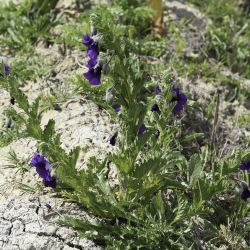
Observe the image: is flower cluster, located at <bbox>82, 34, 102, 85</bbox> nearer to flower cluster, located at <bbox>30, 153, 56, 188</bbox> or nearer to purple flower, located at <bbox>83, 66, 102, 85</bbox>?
purple flower, located at <bbox>83, 66, 102, 85</bbox>

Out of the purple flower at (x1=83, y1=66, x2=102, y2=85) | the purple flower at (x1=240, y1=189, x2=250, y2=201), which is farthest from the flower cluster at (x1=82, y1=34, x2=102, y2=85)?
the purple flower at (x1=240, y1=189, x2=250, y2=201)

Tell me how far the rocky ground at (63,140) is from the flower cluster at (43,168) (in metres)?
0.17

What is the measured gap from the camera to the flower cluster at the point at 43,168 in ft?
11.4

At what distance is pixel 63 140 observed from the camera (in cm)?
412

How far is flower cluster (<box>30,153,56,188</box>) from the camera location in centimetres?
347

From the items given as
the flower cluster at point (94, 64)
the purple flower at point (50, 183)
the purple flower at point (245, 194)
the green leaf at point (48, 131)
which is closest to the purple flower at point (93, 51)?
the flower cluster at point (94, 64)

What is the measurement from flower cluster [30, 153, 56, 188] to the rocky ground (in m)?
0.17

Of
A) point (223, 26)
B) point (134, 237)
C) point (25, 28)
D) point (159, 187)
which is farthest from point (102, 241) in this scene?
point (223, 26)

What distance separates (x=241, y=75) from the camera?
5.56 meters

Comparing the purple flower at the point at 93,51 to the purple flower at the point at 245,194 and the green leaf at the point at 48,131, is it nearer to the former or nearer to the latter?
the green leaf at the point at 48,131

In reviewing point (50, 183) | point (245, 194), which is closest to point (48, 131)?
point (50, 183)

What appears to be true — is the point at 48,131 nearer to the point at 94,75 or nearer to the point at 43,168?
the point at 43,168

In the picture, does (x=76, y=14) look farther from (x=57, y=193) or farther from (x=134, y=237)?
(x=134, y=237)

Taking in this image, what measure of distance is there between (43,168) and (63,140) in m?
0.66
